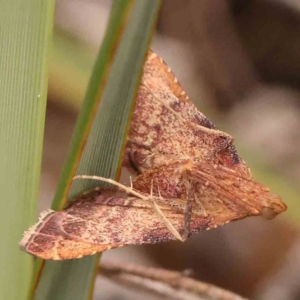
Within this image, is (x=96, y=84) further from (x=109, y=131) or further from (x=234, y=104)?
(x=234, y=104)

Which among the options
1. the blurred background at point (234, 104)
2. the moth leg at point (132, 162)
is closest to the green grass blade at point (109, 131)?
the moth leg at point (132, 162)

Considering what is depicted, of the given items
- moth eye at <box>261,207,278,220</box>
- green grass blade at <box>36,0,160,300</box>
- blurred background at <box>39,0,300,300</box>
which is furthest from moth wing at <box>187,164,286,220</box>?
blurred background at <box>39,0,300,300</box>

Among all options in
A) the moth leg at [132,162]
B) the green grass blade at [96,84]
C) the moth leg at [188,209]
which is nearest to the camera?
the green grass blade at [96,84]

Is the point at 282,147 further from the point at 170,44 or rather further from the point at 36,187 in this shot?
the point at 36,187

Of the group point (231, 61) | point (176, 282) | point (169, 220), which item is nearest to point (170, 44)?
point (231, 61)

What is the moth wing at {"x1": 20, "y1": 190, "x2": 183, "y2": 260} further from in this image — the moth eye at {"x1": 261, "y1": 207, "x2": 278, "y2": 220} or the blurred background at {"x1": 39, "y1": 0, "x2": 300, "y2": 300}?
the blurred background at {"x1": 39, "y1": 0, "x2": 300, "y2": 300}

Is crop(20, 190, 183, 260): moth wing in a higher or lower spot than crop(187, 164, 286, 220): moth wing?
lower

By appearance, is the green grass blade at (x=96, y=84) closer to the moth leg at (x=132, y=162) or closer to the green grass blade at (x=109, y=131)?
the green grass blade at (x=109, y=131)

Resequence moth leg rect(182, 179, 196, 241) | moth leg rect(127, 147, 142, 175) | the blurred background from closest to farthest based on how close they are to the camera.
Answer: moth leg rect(182, 179, 196, 241) → moth leg rect(127, 147, 142, 175) → the blurred background
